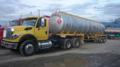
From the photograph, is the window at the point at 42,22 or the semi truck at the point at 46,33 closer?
the semi truck at the point at 46,33

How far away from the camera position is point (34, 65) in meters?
10.1

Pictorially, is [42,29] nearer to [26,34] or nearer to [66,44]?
[26,34]

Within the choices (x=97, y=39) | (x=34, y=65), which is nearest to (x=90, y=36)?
(x=97, y=39)

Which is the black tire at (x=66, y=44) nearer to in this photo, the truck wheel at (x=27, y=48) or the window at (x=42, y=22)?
the window at (x=42, y=22)

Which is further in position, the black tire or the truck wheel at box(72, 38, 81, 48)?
the truck wheel at box(72, 38, 81, 48)

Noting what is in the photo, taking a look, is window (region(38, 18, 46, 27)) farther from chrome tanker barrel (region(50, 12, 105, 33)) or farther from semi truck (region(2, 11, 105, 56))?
chrome tanker barrel (region(50, 12, 105, 33))

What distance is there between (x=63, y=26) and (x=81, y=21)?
388 cm

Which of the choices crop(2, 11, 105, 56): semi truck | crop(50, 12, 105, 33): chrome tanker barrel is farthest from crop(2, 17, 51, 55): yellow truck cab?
crop(50, 12, 105, 33): chrome tanker barrel

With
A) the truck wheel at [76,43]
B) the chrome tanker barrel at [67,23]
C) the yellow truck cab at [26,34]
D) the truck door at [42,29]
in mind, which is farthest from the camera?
the truck wheel at [76,43]

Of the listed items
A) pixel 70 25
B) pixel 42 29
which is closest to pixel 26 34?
pixel 42 29

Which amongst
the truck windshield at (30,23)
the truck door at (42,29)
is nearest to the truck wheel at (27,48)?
the truck door at (42,29)

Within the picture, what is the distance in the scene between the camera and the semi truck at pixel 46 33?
1310 cm

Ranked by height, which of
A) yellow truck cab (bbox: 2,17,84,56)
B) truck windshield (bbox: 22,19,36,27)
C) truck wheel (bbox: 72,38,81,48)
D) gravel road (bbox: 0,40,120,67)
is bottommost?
gravel road (bbox: 0,40,120,67)

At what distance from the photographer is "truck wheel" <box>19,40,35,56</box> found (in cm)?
1306
